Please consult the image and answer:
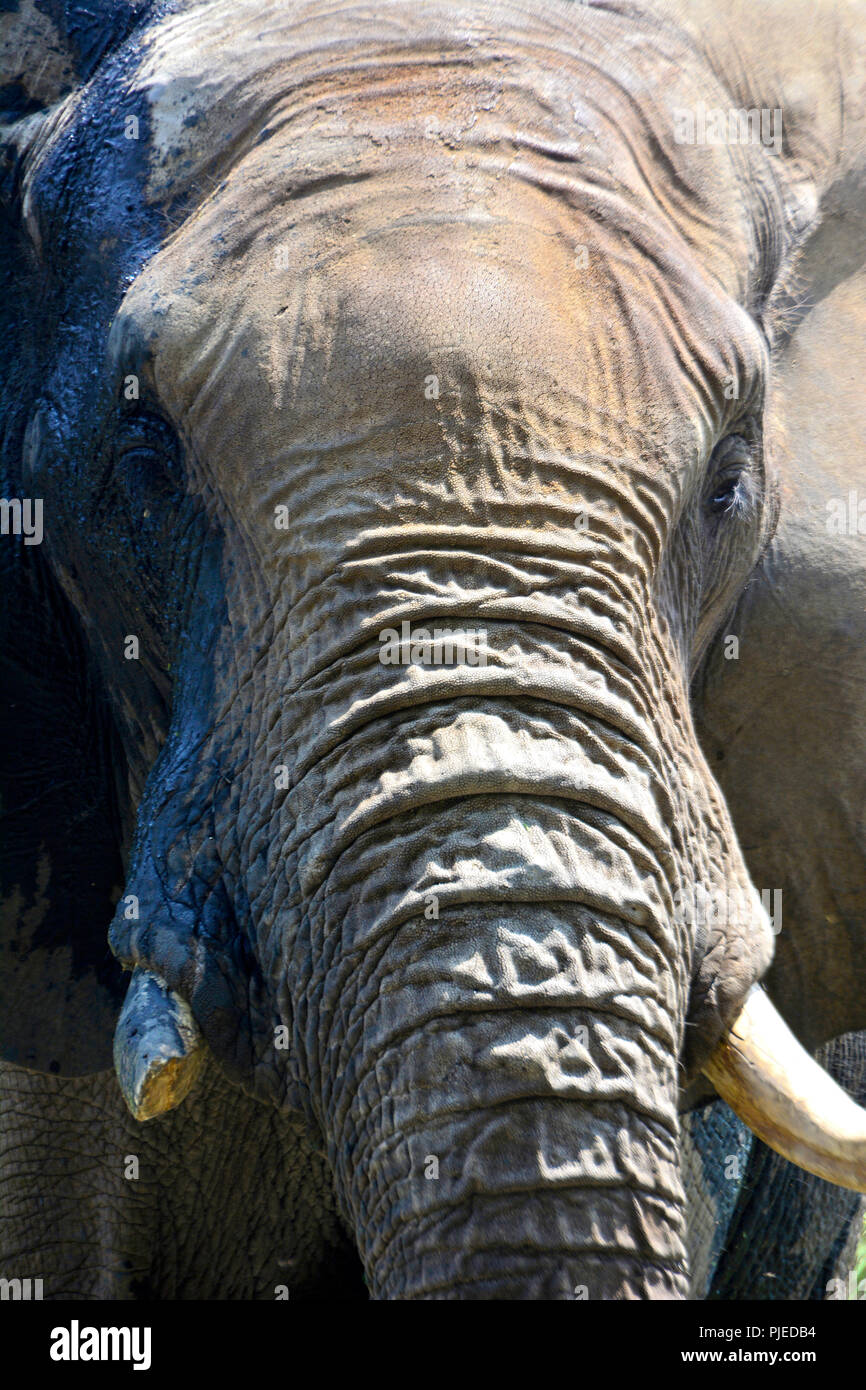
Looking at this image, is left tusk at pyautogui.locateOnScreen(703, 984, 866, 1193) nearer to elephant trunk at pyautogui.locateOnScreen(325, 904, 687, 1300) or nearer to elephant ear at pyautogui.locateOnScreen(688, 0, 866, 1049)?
elephant trunk at pyautogui.locateOnScreen(325, 904, 687, 1300)

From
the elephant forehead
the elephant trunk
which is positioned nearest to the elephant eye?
the elephant forehead

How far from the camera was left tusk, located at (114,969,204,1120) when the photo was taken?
1.88 meters

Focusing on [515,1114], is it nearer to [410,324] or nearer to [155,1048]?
[155,1048]

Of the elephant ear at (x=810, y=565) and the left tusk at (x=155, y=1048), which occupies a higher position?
the elephant ear at (x=810, y=565)

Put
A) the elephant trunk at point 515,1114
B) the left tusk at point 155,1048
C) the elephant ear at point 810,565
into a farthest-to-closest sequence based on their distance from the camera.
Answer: the elephant ear at point 810,565 → the left tusk at point 155,1048 → the elephant trunk at point 515,1114

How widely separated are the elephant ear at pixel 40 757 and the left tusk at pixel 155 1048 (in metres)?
0.83

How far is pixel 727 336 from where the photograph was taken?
2279mm

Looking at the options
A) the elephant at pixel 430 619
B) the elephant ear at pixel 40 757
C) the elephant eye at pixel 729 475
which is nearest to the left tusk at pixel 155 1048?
the elephant at pixel 430 619

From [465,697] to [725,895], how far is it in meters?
0.54

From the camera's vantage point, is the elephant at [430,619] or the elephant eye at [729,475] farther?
the elephant eye at [729,475]

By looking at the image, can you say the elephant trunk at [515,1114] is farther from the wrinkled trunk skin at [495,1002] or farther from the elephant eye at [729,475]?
the elephant eye at [729,475]

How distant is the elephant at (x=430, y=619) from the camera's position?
1782 mm

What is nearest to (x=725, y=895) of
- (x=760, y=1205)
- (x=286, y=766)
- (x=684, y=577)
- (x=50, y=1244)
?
(x=684, y=577)

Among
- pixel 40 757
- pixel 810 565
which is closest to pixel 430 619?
pixel 810 565
